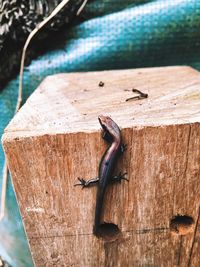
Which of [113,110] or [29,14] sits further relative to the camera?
[29,14]

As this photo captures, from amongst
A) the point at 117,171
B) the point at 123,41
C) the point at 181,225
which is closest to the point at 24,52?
the point at 123,41

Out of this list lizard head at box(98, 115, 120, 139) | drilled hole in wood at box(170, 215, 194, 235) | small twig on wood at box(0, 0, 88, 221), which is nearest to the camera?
lizard head at box(98, 115, 120, 139)

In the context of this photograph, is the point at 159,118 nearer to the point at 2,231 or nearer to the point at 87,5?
the point at 87,5

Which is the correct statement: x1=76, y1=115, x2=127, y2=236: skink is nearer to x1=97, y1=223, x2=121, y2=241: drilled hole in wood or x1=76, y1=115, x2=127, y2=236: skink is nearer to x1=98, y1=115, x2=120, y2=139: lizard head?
x1=98, y1=115, x2=120, y2=139: lizard head

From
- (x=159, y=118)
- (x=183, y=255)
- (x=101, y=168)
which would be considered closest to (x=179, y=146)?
(x=159, y=118)

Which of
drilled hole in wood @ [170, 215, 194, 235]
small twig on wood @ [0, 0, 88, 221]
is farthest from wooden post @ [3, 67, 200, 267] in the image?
small twig on wood @ [0, 0, 88, 221]

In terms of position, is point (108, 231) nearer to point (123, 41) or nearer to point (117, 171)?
point (117, 171)
